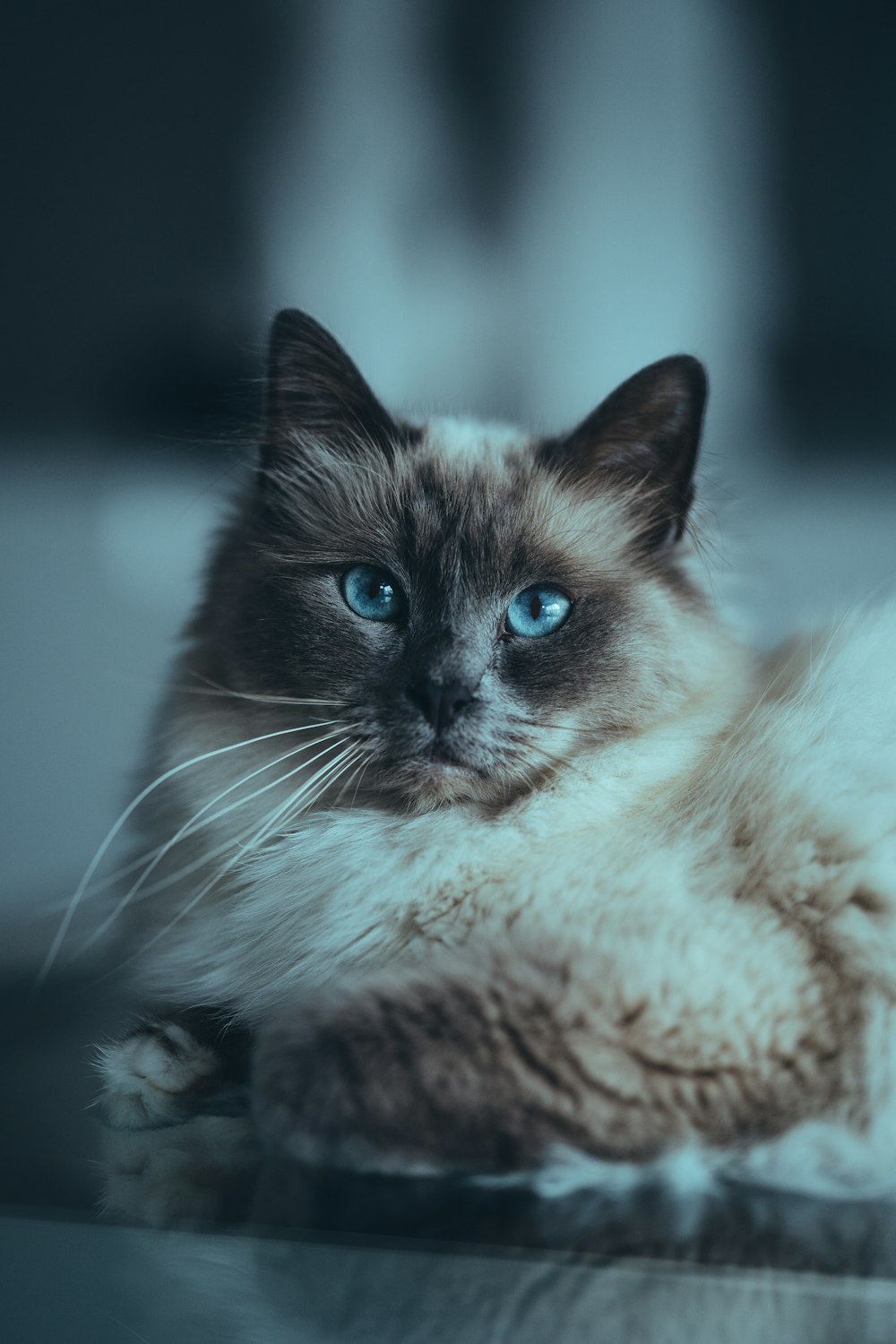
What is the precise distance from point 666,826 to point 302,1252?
513 millimetres

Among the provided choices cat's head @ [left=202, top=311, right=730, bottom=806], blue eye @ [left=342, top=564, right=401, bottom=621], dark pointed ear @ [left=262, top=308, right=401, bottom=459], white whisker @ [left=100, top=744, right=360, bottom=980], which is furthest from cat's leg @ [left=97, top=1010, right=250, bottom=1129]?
dark pointed ear @ [left=262, top=308, right=401, bottom=459]

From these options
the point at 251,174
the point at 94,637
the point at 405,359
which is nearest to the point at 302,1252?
the point at 94,637

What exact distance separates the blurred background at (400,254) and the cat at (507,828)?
615mm

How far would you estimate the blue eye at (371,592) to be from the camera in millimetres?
1198

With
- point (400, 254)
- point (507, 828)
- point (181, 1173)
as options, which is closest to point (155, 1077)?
point (181, 1173)

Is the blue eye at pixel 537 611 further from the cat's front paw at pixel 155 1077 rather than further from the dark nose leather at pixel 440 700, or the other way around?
the cat's front paw at pixel 155 1077

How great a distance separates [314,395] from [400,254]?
0.84 meters

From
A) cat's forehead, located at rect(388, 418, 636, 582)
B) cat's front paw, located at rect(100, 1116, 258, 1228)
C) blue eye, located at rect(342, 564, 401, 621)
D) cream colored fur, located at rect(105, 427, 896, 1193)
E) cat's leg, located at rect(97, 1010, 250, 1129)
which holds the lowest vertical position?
cat's leg, located at rect(97, 1010, 250, 1129)

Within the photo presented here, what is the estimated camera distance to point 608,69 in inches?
75.0

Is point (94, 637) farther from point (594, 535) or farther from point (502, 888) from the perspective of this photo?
point (502, 888)

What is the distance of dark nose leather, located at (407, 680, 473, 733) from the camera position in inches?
42.1

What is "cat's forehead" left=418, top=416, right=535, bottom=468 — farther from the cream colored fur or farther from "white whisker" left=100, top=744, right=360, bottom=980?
"white whisker" left=100, top=744, right=360, bottom=980

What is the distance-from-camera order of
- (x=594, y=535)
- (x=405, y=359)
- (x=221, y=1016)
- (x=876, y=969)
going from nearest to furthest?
1. (x=876, y=969)
2. (x=221, y=1016)
3. (x=594, y=535)
4. (x=405, y=359)

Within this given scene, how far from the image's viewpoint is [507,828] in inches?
43.1
